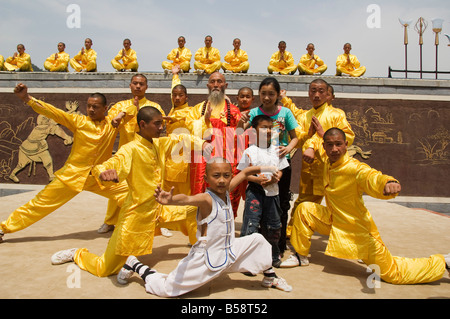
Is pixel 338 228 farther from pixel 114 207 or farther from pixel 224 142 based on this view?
pixel 114 207

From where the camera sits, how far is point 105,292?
2736mm

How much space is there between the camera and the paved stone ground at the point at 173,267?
274cm

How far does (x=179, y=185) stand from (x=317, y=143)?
186 centimetres

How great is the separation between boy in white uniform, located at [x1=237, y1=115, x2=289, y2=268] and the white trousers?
43cm

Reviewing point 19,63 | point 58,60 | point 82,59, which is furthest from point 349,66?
point 19,63

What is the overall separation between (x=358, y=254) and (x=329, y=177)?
81 centimetres

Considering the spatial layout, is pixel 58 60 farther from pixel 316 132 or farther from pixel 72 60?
pixel 316 132

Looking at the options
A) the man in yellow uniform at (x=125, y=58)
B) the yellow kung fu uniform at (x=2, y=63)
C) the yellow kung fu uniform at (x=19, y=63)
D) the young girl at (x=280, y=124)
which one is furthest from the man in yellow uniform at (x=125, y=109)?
the yellow kung fu uniform at (x=2, y=63)

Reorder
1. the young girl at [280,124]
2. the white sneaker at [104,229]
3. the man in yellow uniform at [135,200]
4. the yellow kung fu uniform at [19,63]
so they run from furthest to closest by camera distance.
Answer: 1. the yellow kung fu uniform at [19,63]
2. the white sneaker at [104,229]
3. the young girl at [280,124]
4. the man in yellow uniform at [135,200]

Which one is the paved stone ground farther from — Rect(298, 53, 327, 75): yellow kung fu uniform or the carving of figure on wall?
Rect(298, 53, 327, 75): yellow kung fu uniform

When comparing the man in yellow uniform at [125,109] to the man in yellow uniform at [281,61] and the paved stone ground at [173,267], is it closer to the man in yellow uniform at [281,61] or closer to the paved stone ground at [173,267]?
the paved stone ground at [173,267]

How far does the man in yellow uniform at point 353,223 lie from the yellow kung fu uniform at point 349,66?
789 cm

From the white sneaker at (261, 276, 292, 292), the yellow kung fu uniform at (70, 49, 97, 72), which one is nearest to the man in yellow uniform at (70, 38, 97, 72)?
the yellow kung fu uniform at (70, 49, 97, 72)

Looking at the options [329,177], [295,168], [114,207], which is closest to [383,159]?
[295,168]
